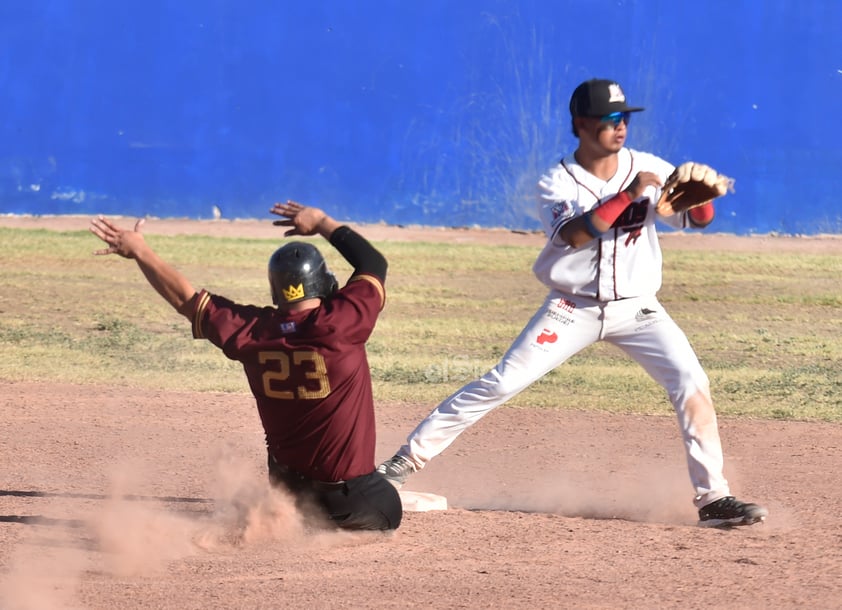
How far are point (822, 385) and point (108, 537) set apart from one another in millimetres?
6162

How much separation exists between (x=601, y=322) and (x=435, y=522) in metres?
1.16

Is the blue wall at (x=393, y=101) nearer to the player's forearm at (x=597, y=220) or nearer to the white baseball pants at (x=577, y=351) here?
the white baseball pants at (x=577, y=351)

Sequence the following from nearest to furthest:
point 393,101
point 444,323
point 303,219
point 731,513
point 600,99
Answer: point 303,219, point 731,513, point 600,99, point 444,323, point 393,101

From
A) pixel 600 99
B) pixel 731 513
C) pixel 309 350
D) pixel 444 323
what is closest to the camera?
pixel 309 350

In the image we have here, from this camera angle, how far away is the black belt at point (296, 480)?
4863 millimetres

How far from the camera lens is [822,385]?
9.30 m

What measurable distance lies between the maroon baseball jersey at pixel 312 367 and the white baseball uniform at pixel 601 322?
2.28 ft

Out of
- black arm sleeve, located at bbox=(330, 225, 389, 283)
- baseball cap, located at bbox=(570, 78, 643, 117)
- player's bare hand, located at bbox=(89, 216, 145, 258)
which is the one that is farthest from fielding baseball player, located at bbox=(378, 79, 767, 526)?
player's bare hand, located at bbox=(89, 216, 145, 258)

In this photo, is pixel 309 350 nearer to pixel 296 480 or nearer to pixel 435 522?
pixel 296 480

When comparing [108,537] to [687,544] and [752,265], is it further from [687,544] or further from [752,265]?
[752,265]

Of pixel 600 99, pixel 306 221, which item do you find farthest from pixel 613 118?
pixel 306 221

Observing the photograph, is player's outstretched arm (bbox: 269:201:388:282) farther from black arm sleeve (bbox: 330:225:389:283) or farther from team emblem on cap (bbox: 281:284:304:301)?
team emblem on cap (bbox: 281:284:304:301)

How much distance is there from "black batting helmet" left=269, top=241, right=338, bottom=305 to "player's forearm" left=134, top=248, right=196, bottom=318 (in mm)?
341

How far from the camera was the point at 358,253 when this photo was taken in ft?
16.1
